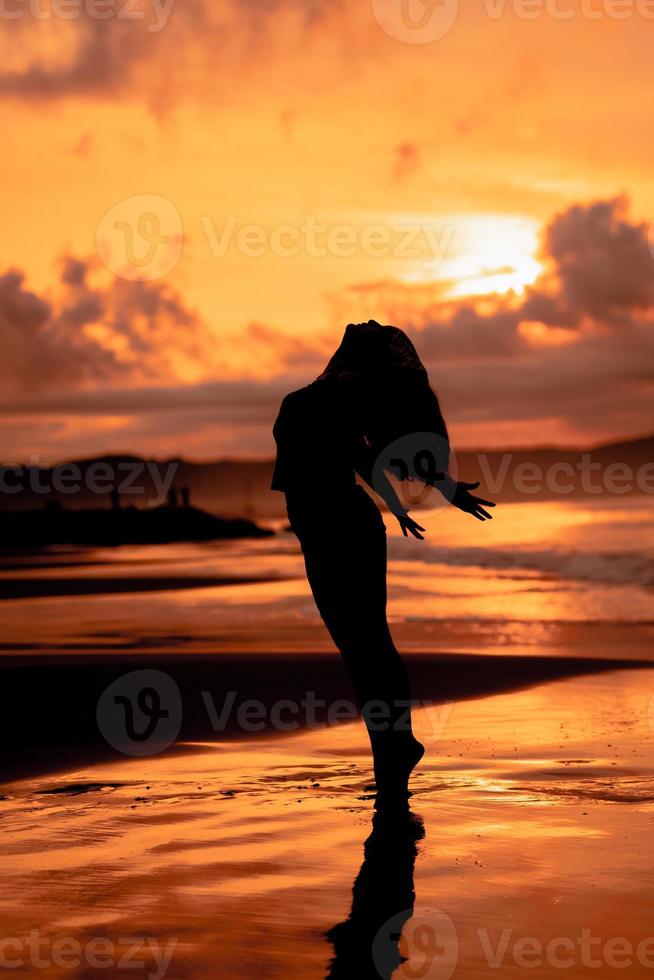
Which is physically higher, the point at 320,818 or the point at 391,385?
the point at 391,385

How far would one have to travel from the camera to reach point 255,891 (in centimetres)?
488

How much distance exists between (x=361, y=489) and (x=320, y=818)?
5.07 ft

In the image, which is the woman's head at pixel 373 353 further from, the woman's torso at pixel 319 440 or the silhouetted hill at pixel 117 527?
the silhouetted hill at pixel 117 527

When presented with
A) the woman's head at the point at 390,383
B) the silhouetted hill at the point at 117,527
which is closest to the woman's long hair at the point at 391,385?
the woman's head at the point at 390,383

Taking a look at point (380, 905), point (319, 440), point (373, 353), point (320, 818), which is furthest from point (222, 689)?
point (380, 905)

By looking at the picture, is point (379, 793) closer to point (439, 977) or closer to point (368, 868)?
point (368, 868)

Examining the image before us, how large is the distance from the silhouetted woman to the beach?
1.69ft

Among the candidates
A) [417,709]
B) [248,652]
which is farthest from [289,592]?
[417,709]

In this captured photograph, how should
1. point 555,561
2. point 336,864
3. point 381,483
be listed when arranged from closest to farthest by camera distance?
point 336,864 < point 381,483 < point 555,561

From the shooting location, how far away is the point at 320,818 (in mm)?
6070

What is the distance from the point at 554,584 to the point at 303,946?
64.8ft

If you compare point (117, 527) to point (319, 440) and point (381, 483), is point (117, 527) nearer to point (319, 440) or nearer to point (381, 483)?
point (319, 440)

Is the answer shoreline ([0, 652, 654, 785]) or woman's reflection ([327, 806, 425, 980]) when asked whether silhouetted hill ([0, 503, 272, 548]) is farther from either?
woman's reflection ([327, 806, 425, 980])

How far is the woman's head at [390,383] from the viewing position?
243 inches
